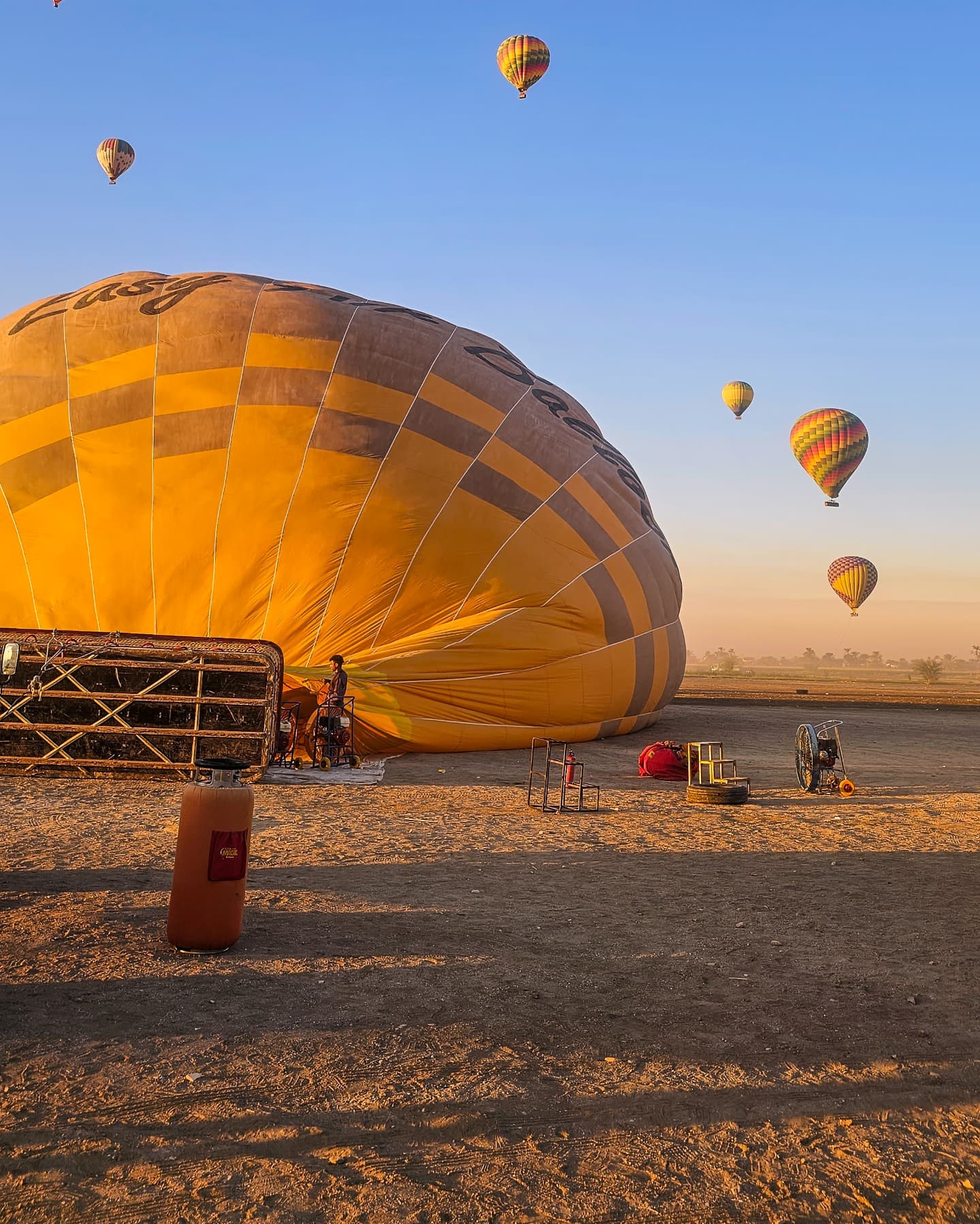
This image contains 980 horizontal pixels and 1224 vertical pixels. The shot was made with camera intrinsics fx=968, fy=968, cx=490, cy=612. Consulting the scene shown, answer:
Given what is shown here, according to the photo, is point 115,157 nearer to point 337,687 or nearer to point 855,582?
point 337,687

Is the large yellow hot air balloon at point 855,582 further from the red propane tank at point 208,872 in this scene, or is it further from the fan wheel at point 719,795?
the red propane tank at point 208,872

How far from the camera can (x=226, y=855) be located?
505 cm

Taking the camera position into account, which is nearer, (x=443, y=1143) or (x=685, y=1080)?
(x=443, y=1143)

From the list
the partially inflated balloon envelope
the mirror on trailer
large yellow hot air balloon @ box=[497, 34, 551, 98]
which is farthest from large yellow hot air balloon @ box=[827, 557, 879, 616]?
the mirror on trailer

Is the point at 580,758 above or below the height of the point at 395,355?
below

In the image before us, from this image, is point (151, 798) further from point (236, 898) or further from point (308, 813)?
point (236, 898)

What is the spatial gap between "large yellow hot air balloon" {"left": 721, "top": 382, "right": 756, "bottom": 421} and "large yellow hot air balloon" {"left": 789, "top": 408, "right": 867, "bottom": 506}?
914 centimetres

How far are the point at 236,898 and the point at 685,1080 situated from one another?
8.27ft

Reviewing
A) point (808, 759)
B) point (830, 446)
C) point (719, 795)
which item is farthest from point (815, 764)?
point (830, 446)

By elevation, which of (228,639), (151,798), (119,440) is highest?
(119,440)

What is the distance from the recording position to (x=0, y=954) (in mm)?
4895

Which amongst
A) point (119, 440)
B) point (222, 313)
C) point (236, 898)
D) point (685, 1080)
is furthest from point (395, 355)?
point (685, 1080)

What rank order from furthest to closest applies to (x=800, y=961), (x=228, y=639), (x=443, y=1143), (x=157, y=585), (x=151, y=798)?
(x=157, y=585) → (x=228, y=639) → (x=151, y=798) → (x=800, y=961) → (x=443, y=1143)

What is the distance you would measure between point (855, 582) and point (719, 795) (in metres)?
34.5
